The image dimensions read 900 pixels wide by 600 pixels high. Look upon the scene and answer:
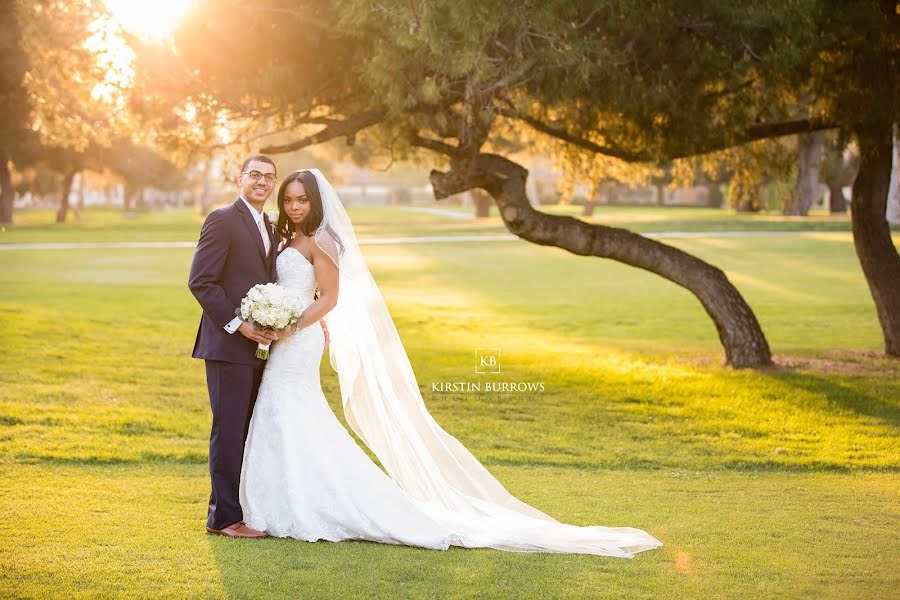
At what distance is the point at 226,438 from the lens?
248 inches

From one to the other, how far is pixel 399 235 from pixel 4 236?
15.1 metres

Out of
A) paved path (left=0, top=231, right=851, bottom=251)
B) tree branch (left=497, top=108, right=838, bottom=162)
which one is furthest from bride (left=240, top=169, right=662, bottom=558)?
paved path (left=0, top=231, right=851, bottom=251)

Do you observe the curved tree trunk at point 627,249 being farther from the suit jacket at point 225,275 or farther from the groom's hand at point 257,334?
the groom's hand at point 257,334

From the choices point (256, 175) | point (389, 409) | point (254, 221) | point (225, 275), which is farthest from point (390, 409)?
point (256, 175)

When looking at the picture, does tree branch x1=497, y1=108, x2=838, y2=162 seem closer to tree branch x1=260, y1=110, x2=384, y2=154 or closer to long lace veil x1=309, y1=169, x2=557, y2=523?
tree branch x1=260, y1=110, x2=384, y2=154

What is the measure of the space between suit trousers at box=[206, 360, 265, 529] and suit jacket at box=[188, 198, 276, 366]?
0.30 feet

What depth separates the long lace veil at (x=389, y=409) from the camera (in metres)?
6.71

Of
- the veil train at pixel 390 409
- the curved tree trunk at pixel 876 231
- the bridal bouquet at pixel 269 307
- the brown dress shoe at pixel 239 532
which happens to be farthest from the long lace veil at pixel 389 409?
the curved tree trunk at pixel 876 231

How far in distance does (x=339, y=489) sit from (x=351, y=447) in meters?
0.25

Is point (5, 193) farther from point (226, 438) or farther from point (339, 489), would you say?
point (339, 489)

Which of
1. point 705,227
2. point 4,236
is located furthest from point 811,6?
point 4,236

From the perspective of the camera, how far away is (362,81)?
36.6ft

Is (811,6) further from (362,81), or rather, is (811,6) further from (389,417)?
(389,417)

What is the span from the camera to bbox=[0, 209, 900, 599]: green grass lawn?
559 centimetres
